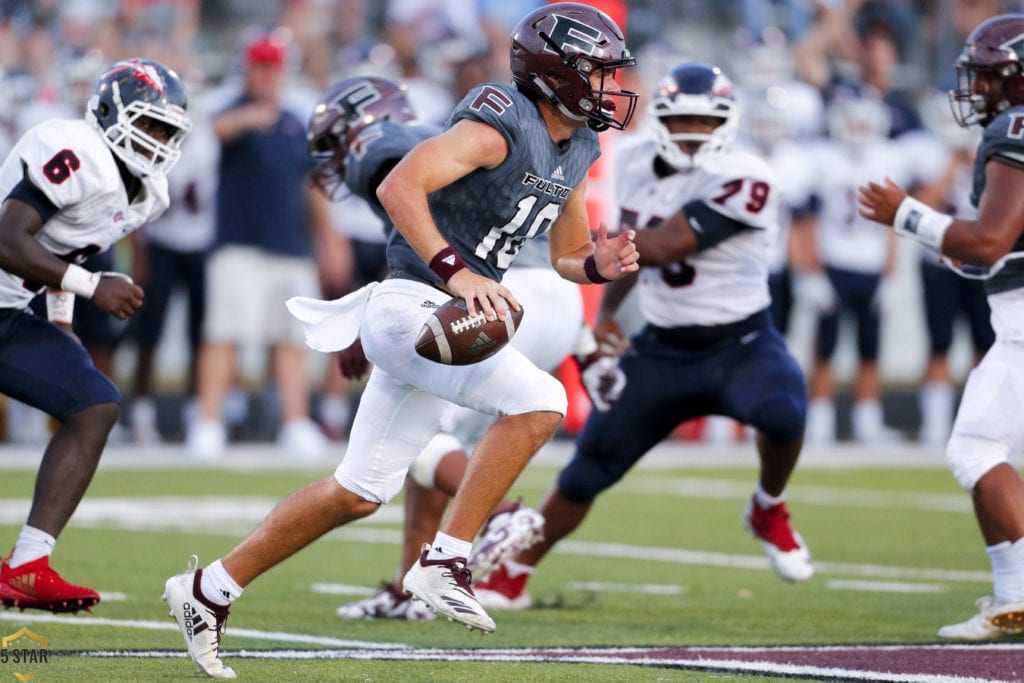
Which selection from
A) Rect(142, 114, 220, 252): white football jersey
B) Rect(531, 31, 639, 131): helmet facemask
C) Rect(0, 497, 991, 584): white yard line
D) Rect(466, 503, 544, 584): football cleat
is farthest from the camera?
Rect(142, 114, 220, 252): white football jersey

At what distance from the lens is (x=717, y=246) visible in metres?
6.04

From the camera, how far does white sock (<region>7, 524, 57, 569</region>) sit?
491cm

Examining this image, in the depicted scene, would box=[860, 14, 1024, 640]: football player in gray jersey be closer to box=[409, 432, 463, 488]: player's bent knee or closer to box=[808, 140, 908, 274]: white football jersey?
box=[409, 432, 463, 488]: player's bent knee

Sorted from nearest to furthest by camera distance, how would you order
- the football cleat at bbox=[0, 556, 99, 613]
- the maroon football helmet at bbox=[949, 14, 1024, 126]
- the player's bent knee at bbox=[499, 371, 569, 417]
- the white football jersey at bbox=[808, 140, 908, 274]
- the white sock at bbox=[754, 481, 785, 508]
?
the player's bent knee at bbox=[499, 371, 569, 417]
the football cleat at bbox=[0, 556, 99, 613]
the maroon football helmet at bbox=[949, 14, 1024, 126]
the white sock at bbox=[754, 481, 785, 508]
the white football jersey at bbox=[808, 140, 908, 274]

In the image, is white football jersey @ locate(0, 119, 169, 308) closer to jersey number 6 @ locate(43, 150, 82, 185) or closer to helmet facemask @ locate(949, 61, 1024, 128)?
jersey number 6 @ locate(43, 150, 82, 185)

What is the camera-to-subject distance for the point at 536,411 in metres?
4.39

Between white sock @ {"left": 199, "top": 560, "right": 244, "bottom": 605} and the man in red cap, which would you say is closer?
white sock @ {"left": 199, "top": 560, "right": 244, "bottom": 605}

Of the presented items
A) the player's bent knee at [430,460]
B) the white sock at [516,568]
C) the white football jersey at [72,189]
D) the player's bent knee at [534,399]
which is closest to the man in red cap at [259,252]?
the white sock at [516,568]

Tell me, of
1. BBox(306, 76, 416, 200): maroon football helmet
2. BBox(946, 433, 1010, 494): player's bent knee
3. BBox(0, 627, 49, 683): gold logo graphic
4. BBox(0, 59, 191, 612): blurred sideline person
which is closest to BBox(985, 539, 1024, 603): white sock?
BBox(946, 433, 1010, 494): player's bent knee

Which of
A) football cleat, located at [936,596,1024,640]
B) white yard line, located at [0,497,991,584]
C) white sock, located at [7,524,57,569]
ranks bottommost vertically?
white yard line, located at [0,497,991,584]

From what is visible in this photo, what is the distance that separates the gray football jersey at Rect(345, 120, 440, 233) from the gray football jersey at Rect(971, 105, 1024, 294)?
173 centimetres

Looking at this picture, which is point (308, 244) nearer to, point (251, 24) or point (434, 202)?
point (251, 24)

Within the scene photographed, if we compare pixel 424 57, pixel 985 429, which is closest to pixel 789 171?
pixel 424 57

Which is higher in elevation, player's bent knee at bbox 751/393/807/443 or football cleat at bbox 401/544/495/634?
football cleat at bbox 401/544/495/634
